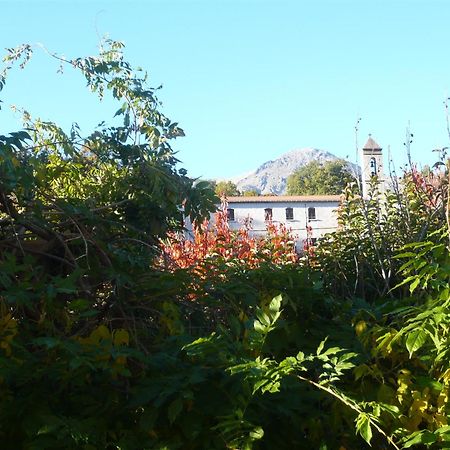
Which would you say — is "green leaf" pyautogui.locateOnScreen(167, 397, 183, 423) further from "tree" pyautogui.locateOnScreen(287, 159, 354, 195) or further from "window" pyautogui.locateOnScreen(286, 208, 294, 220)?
"window" pyautogui.locateOnScreen(286, 208, 294, 220)

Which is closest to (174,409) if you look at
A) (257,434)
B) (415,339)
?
(257,434)

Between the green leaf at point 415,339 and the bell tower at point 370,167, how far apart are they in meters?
3.66

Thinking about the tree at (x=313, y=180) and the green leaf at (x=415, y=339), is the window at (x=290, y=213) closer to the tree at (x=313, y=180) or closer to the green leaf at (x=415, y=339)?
the tree at (x=313, y=180)

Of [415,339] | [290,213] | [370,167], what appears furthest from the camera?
[290,213]

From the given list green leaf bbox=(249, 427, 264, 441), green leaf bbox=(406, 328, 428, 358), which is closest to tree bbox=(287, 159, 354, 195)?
green leaf bbox=(406, 328, 428, 358)

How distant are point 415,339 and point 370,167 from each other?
439 cm

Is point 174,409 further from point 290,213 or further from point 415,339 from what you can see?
point 290,213

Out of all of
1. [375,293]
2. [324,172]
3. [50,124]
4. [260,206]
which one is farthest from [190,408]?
[324,172]

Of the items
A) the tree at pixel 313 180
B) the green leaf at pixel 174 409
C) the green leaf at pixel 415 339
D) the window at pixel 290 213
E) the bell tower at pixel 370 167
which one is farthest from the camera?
the tree at pixel 313 180

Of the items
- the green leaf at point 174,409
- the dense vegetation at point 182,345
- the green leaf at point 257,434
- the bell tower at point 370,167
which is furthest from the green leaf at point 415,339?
the bell tower at point 370,167

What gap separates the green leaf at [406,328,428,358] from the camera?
262cm

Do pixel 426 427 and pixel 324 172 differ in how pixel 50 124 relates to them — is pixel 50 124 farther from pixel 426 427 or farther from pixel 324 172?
pixel 324 172

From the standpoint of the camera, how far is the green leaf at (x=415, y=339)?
2.62 m

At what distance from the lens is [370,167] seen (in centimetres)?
690
